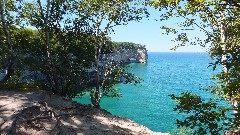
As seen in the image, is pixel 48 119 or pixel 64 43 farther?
pixel 64 43

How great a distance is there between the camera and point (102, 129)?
15172 mm

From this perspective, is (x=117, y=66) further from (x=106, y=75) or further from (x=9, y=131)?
(x=9, y=131)

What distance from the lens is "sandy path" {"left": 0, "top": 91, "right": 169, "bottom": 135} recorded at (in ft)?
42.5

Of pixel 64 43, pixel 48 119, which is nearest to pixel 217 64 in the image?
pixel 48 119

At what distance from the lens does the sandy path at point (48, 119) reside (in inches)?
510

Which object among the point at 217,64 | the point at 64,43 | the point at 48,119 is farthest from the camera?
the point at 64,43

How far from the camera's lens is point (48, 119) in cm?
1461

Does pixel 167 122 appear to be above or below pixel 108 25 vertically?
below

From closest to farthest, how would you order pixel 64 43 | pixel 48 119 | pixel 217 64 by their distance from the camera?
pixel 217 64 → pixel 48 119 → pixel 64 43

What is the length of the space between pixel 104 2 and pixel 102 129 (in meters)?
11.8

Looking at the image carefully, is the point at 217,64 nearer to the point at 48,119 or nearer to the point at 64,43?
the point at 48,119

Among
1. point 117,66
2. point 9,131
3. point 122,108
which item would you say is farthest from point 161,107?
point 9,131

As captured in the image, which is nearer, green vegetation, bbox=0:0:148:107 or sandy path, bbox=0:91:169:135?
sandy path, bbox=0:91:169:135

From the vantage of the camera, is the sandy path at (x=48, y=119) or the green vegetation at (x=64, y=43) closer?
the sandy path at (x=48, y=119)
